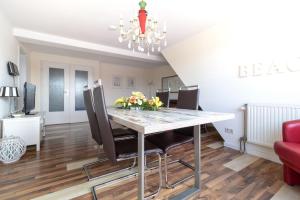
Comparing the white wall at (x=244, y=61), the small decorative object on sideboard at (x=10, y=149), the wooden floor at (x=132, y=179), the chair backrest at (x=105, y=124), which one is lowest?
the wooden floor at (x=132, y=179)

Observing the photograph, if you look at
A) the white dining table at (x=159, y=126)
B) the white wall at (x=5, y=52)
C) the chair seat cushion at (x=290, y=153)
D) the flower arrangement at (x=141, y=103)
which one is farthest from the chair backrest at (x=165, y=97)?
the white wall at (x=5, y=52)

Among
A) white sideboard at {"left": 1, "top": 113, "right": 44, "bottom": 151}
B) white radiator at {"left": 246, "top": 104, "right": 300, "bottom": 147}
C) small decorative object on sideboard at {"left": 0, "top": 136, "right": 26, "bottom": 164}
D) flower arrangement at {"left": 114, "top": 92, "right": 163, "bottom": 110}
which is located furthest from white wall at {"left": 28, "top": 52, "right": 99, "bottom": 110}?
white radiator at {"left": 246, "top": 104, "right": 300, "bottom": 147}

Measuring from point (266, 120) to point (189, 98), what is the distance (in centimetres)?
112

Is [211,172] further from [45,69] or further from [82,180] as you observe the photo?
[45,69]

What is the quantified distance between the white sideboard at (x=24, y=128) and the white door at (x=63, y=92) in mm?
2516

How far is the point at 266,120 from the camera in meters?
2.19

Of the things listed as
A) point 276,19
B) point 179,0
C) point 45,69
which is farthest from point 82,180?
→ point 45,69

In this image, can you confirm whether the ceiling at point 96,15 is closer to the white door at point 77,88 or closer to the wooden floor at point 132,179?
the white door at point 77,88

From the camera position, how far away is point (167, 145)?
5.10ft

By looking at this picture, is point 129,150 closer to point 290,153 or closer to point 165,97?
point 290,153

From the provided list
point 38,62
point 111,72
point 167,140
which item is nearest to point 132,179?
point 167,140

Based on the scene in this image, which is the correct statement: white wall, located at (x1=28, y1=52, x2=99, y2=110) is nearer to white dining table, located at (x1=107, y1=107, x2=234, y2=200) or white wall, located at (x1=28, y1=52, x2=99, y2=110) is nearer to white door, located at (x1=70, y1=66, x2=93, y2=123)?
white door, located at (x1=70, y1=66, x2=93, y2=123)

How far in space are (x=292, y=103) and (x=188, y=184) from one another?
168cm

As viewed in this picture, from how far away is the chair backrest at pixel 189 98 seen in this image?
209cm
